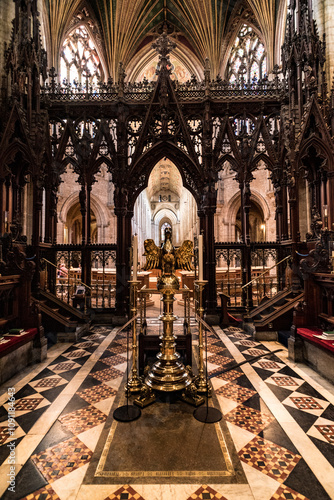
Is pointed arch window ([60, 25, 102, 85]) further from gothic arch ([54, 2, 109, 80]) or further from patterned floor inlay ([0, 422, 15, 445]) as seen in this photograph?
patterned floor inlay ([0, 422, 15, 445])

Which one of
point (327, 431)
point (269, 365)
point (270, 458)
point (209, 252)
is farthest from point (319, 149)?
point (270, 458)

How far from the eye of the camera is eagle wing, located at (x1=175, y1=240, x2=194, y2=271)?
358cm

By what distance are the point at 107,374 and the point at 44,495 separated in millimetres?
2181

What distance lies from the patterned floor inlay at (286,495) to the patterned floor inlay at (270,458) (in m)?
0.08

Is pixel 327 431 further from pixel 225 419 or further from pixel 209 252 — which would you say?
pixel 209 252

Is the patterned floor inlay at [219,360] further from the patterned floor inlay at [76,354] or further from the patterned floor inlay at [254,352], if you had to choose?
the patterned floor inlay at [76,354]

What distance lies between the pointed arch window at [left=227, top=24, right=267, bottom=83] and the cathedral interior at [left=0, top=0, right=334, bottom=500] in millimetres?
98

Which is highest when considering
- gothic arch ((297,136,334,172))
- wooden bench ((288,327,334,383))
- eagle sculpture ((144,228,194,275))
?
gothic arch ((297,136,334,172))

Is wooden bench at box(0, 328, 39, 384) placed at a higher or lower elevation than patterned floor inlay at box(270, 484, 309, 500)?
higher

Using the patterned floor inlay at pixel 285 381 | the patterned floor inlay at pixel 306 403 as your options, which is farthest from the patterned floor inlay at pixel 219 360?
the patterned floor inlay at pixel 306 403

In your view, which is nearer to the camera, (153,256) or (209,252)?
(153,256)

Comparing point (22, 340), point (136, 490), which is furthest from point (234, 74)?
point (136, 490)

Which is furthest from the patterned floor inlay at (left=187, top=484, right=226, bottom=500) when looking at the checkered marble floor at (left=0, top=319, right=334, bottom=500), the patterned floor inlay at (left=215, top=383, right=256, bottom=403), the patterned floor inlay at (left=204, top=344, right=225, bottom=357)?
the patterned floor inlay at (left=204, top=344, right=225, bottom=357)

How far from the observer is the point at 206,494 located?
1878 mm
